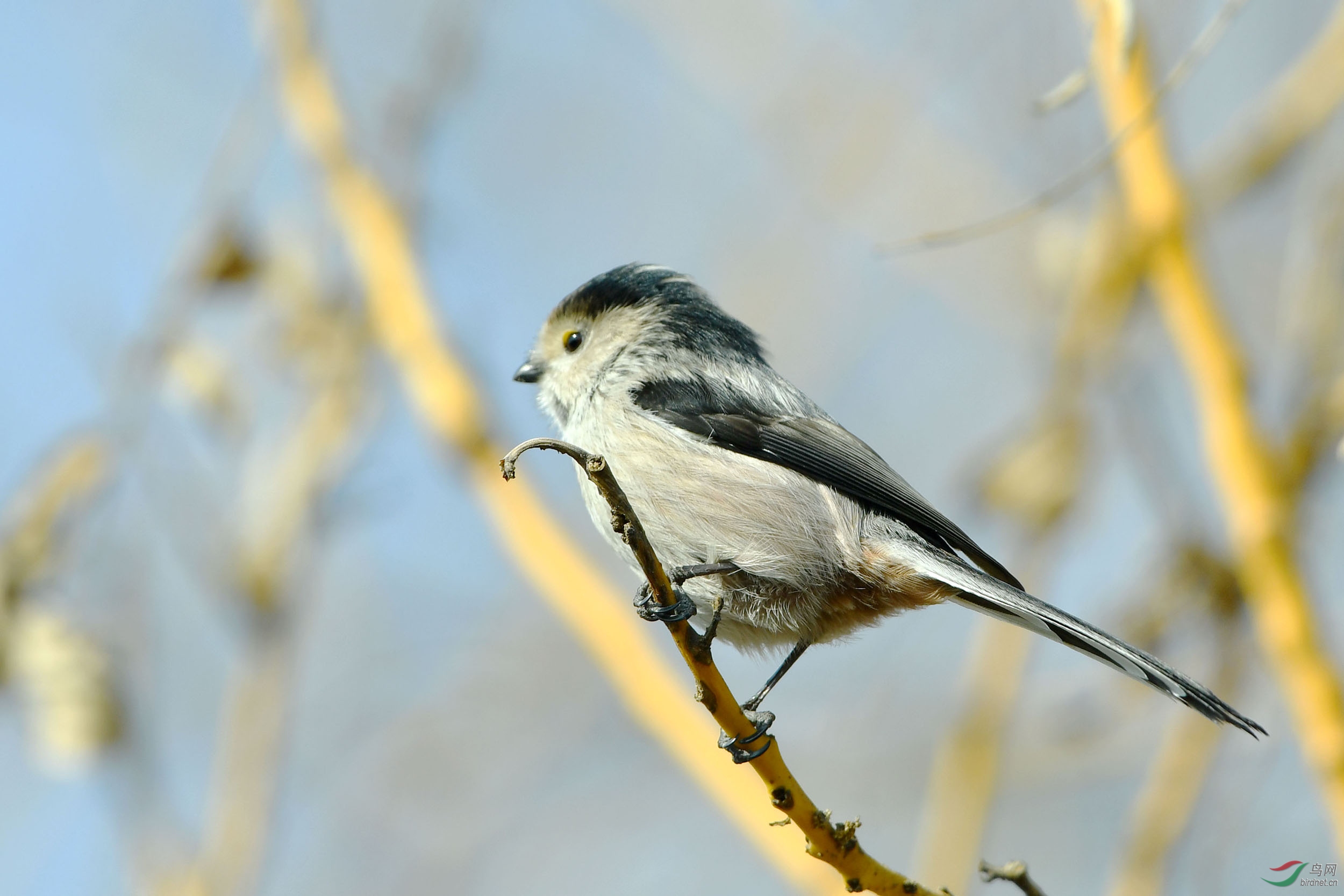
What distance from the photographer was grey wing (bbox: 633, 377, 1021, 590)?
2.25m

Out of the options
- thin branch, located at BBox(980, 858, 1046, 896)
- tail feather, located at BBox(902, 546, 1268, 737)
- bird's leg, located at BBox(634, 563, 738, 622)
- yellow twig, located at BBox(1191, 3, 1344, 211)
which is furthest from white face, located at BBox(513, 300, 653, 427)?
yellow twig, located at BBox(1191, 3, 1344, 211)

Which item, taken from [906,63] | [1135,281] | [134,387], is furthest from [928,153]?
[134,387]

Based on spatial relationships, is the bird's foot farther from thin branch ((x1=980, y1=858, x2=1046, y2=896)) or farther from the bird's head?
the bird's head

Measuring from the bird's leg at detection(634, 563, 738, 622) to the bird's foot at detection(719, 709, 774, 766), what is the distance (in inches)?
8.0

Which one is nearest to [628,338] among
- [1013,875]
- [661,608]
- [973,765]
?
[661,608]

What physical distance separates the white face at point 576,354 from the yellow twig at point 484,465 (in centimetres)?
33

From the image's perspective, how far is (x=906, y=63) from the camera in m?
4.09

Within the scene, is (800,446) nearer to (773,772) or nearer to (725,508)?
(725,508)

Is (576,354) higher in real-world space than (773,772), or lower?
higher

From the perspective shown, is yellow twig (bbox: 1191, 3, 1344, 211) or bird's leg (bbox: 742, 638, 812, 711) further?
yellow twig (bbox: 1191, 3, 1344, 211)

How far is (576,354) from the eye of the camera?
9.00 feet

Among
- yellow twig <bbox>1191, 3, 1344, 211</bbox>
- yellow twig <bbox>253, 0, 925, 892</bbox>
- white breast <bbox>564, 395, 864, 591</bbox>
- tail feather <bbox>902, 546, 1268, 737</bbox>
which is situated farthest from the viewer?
yellow twig <bbox>1191, 3, 1344, 211</bbox>

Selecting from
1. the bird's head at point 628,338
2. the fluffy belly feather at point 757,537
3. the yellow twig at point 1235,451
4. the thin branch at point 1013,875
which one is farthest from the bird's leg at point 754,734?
the yellow twig at point 1235,451

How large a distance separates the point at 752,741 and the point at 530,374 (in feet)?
4.35
